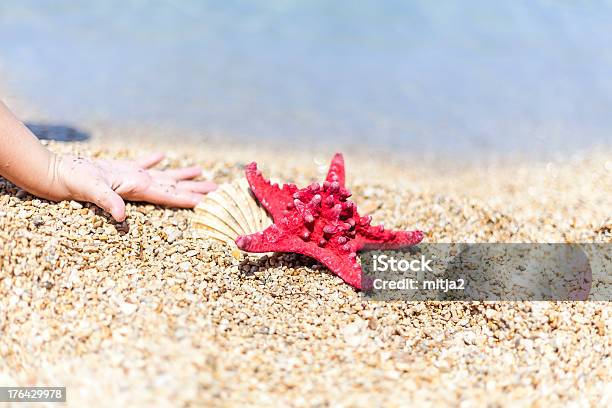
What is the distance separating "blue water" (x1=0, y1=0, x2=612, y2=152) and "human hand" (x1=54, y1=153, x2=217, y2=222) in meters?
2.49

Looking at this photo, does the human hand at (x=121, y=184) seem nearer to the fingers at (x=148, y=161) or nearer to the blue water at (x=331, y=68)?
the fingers at (x=148, y=161)

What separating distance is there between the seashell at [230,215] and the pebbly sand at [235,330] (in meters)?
0.10

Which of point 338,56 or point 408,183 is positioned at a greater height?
point 338,56

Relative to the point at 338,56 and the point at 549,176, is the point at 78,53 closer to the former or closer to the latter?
the point at 338,56

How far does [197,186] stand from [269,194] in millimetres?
760

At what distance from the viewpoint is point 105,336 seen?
2.49 m

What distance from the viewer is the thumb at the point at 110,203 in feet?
10.2

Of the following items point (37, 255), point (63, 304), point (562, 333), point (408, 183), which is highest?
point (408, 183)

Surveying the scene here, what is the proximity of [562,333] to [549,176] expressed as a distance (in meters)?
3.22

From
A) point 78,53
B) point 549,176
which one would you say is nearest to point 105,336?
point 549,176

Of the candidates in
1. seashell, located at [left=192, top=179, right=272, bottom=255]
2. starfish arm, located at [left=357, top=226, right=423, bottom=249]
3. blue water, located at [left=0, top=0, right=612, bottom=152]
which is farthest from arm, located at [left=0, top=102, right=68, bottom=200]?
blue water, located at [left=0, top=0, right=612, bottom=152]
